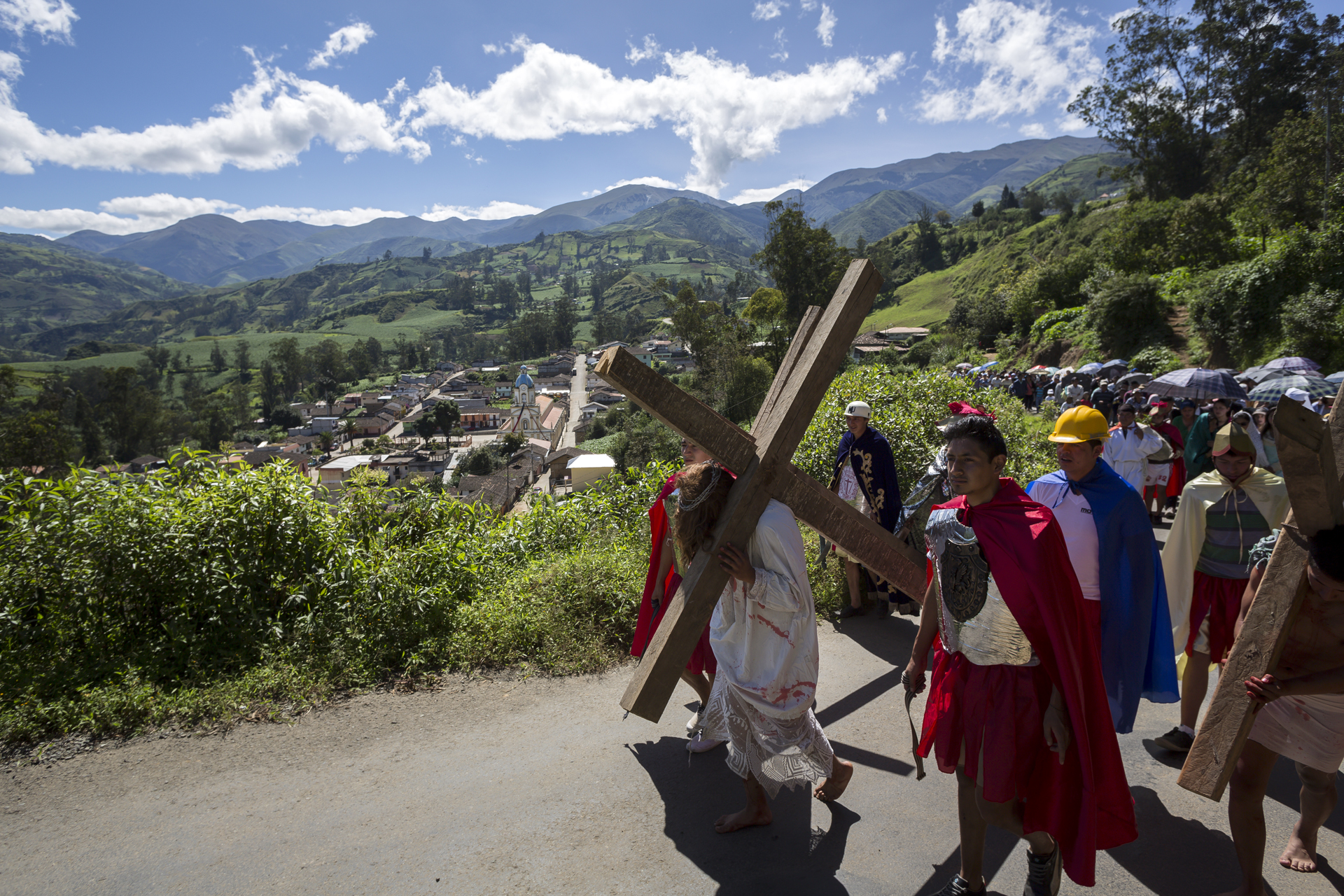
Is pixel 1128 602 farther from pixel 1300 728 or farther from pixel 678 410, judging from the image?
pixel 678 410

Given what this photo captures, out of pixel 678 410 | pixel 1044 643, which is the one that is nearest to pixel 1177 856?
pixel 1044 643

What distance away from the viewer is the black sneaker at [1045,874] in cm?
232

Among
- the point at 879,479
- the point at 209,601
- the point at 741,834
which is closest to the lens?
the point at 741,834

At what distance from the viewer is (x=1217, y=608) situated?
3.22 meters

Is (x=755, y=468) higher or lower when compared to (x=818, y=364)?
lower

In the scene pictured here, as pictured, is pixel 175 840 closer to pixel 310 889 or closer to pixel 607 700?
pixel 310 889

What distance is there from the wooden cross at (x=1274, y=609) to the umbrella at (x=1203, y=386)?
994cm

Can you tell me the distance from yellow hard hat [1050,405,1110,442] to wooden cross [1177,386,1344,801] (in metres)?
1.07

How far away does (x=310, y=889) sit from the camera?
2475 mm

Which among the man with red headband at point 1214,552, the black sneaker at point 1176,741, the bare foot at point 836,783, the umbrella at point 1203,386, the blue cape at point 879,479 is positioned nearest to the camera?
the bare foot at point 836,783

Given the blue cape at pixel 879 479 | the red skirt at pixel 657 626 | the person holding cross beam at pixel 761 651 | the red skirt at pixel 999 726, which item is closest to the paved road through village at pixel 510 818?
the person holding cross beam at pixel 761 651

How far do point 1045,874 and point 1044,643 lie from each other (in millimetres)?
868

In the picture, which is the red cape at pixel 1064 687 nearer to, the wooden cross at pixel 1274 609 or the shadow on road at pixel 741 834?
the wooden cross at pixel 1274 609

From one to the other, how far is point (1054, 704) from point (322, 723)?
3507mm
